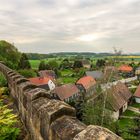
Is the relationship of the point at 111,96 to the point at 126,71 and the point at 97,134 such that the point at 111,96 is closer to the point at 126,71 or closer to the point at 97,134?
the point at 97,134

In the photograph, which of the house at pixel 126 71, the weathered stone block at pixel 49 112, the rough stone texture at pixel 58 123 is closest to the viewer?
the rough stone texture at pixel 58 123

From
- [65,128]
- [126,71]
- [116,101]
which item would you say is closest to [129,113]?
[116,101]

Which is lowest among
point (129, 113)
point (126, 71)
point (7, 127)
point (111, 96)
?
point (126, 71)

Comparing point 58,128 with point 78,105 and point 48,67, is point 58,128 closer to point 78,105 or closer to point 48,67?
point 78,105

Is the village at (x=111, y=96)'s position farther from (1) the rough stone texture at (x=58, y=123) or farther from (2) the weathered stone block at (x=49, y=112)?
(2) the weathered stone block at (x=49, y=112)

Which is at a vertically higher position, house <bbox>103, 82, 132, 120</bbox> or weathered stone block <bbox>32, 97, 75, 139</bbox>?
weathered stone block <bbox>32, 97, 75, 139</bbox>

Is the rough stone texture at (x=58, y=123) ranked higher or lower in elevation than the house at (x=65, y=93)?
higher

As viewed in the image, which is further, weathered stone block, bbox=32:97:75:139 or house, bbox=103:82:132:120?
house, bbox=103:82:132:120

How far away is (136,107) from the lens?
4662 cm

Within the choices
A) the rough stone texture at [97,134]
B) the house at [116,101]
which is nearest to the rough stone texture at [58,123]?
the rough stone texture at [97,134]

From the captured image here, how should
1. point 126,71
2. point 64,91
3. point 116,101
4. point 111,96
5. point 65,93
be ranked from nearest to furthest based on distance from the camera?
1. point 111,96
2. point 116,101
3. point 65,93
4. point 64,91
5. point 126,71

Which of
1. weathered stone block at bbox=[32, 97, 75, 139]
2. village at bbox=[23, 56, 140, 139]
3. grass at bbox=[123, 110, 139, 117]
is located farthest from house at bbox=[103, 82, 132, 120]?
weathered stone block at bbox=[32, 97, 75, 139]

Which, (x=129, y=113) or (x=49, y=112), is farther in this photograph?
(x=129, y=113)

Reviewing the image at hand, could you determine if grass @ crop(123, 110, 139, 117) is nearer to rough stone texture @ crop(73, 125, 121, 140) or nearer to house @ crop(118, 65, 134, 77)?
rough stone texture @ crop(73, 125, 121, 140)
